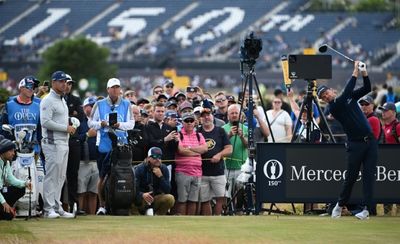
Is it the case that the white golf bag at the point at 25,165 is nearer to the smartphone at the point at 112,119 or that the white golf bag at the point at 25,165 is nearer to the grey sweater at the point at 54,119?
the grey sweater at the point at 54,119

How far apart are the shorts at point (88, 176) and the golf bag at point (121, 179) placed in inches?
49.9

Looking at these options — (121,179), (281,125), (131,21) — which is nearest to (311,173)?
(121,179)

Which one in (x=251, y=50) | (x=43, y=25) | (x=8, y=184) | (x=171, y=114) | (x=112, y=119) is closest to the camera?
(x=8, y=184)

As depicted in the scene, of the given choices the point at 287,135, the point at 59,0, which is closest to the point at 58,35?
the point at 59,0

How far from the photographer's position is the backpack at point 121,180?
16438 millimetres

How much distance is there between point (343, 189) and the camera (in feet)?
52.4

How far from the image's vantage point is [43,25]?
88688 mm

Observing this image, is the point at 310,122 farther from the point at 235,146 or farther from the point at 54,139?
the point at 54,139

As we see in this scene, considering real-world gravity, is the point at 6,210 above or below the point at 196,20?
below

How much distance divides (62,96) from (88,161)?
1.98m

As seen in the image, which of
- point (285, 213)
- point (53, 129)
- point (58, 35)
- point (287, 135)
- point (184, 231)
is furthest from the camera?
point (58, 35)

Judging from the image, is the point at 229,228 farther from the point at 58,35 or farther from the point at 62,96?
the point at 58,35

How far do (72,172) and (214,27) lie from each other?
70171 mm

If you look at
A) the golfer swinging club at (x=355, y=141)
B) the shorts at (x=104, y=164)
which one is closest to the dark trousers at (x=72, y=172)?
the shorts at (x=104, y=164)
